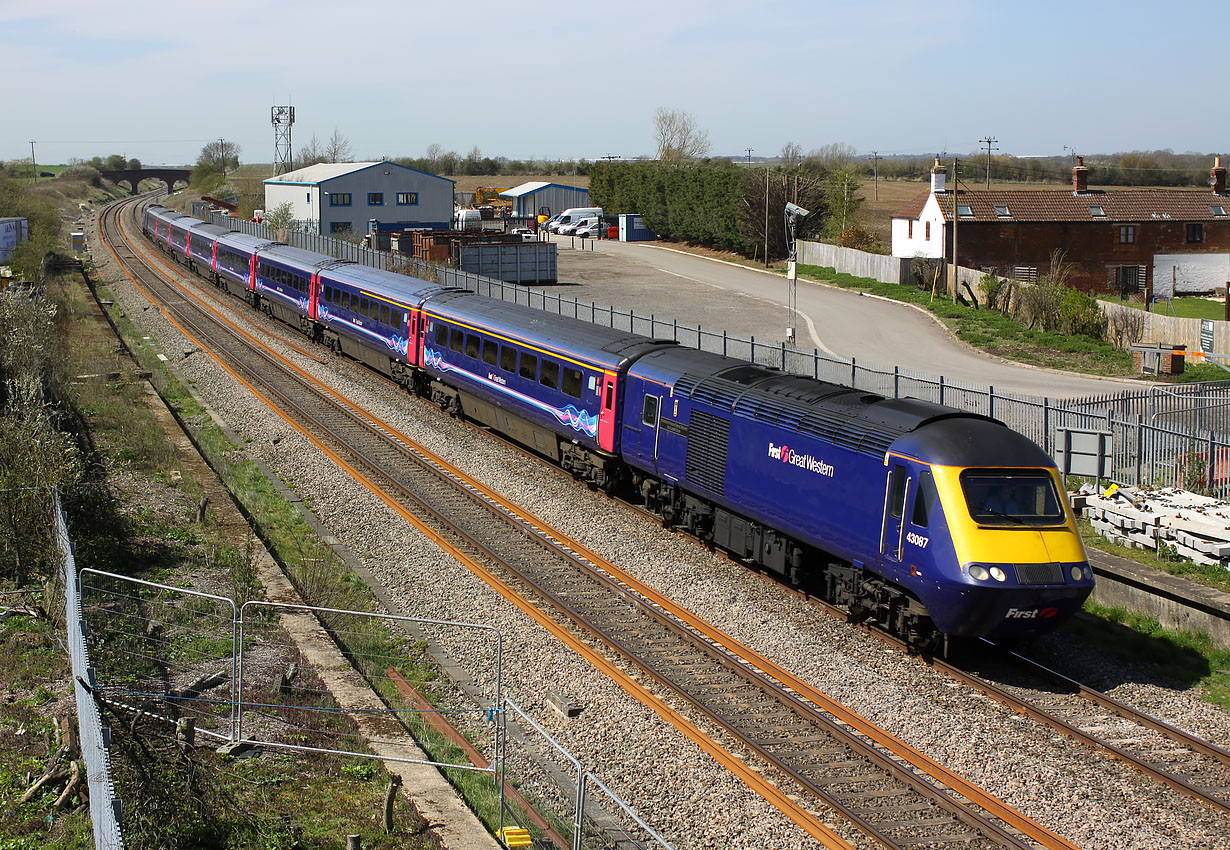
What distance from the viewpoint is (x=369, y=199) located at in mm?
73688

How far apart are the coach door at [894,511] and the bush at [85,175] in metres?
189

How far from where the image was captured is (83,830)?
340 inches

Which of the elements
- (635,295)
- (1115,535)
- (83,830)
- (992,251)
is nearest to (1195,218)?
(992,251)

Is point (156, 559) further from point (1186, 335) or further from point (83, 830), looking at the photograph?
point (1186, 335)

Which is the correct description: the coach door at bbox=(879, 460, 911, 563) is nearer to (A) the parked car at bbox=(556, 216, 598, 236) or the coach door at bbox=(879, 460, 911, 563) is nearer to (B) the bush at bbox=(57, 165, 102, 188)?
(A) the parked car at bbox=(556, 216, 598, 236)

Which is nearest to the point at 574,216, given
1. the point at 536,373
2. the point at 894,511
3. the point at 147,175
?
the point at 536,373

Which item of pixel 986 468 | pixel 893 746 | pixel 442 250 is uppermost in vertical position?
pixel 442 250

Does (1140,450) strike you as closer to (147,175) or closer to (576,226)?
(576,226)

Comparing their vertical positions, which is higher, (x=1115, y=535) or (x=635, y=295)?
(x=635, y=295)

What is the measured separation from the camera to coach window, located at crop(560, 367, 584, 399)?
20.9m

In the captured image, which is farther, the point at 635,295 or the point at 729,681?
the point at 635,295

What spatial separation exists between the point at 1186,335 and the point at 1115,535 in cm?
2258

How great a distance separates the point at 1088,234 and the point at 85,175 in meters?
171

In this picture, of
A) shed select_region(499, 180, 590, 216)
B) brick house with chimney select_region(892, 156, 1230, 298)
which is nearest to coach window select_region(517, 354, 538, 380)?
brick house with chimney select_region(892, 156, 1230, 298)
